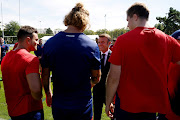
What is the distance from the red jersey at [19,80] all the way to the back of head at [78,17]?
670mm

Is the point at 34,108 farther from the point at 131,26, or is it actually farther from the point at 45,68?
the point at 131,26

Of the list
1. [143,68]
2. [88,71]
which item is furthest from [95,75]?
[143,68]

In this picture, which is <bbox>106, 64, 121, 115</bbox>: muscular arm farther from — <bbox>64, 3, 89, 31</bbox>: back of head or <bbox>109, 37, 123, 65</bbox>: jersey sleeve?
<bbox>64, 3, 89, 31</bbox>: back of head

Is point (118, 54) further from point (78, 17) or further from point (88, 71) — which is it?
point (78, 17)

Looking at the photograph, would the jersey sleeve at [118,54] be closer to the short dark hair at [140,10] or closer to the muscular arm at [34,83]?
the short dark hair at [140,10]

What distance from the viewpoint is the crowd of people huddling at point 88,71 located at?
1672 mm

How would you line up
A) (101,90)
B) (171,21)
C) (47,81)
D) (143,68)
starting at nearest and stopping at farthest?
(143,68) < (47,81) < (101,90) < (171,21)

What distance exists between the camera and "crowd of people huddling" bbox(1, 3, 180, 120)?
167 centimetres

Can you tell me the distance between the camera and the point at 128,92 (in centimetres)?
172

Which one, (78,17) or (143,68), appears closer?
(143,68)

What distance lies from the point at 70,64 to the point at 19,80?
0.72 metres

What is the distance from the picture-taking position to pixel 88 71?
5.98 feet

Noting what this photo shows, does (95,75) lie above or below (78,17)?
below

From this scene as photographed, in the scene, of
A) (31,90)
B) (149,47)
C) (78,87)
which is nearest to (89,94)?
(78,87)
